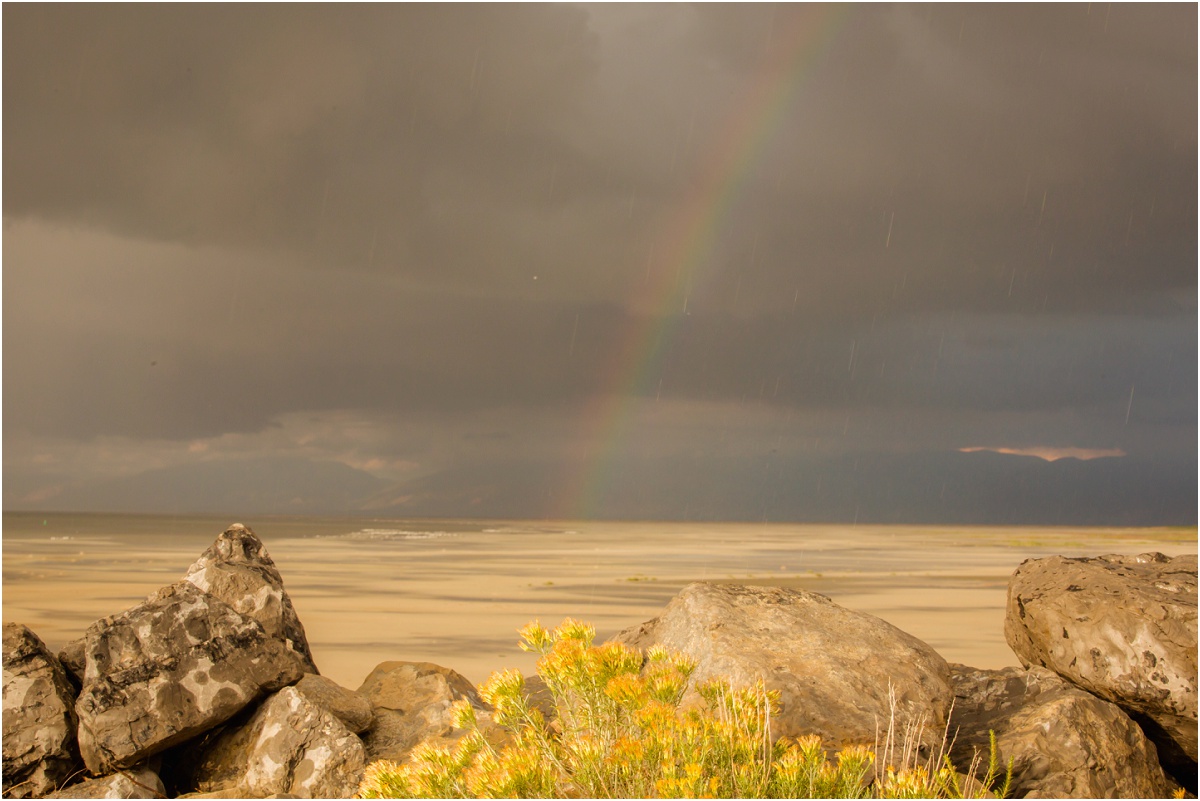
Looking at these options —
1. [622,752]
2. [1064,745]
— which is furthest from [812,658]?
[622,752]

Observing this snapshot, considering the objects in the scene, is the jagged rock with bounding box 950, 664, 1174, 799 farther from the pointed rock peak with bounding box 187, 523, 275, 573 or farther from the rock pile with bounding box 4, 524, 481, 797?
the pointed rock peak with bounding box 187, 523, 275, 573

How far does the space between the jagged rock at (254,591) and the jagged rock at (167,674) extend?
0.67m

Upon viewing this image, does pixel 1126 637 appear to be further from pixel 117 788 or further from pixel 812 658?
pixel 117 788

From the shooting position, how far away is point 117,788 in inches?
225

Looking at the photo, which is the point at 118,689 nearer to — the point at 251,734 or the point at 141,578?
the point at 251,734

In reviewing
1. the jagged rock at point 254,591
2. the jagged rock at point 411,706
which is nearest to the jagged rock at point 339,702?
the jagged rock at point 411,706

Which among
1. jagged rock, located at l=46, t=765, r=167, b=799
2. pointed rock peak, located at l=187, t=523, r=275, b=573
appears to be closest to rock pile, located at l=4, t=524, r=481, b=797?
jagged rock, located at l=46, t=765, r=167, b=799

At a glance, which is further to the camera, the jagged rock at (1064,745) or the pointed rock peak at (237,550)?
the pointed rock peak at (237,550)

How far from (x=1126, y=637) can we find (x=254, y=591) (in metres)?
6.11

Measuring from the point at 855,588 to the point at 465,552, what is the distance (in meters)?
18.5

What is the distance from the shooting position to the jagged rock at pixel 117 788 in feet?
18.7

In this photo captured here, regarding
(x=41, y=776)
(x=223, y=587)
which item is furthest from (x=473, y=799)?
(x=223, y=587)

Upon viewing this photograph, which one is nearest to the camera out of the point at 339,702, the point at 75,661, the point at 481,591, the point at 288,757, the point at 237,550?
the point at 288,757

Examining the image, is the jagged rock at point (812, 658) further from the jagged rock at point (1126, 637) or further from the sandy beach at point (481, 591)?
the sandy beach at point (481, 591)
